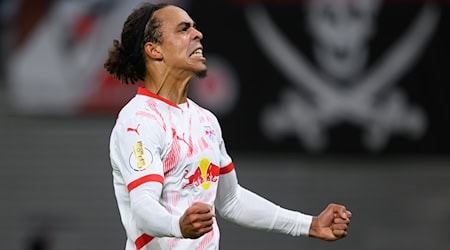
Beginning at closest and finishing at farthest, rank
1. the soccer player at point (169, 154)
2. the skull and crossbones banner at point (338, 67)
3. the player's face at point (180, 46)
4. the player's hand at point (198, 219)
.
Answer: the player's hand at point (198, 219)
the soccer player at point (169, 154)
the player's face at point (180, 46)
the skull and crossbones banner at point (338, 67)

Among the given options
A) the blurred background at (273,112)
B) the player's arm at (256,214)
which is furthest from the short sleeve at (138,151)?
the blurred background at (273,112)

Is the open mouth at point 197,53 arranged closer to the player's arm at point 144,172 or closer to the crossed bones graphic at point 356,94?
the player's arm at point 144,172

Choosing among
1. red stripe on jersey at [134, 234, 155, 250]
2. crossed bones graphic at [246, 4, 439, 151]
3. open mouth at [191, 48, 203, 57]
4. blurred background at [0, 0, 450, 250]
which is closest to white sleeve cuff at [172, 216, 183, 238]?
red stripe on jersey at [134, 234, 155, 250]

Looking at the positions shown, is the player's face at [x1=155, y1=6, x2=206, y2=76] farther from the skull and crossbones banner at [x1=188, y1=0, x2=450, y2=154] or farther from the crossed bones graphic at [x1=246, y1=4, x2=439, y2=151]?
the crossed bones graphic at [x1=246, y1=4, x2=439, y2=151]

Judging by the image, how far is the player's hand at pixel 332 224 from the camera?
472 centimetres

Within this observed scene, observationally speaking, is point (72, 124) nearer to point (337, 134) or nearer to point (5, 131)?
point (5, 131)

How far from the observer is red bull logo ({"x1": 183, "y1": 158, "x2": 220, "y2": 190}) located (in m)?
4.41

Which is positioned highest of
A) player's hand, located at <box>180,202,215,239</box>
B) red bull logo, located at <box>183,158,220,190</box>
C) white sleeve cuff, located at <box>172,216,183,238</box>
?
red bull logo, located at <box>183,158,220,190</box>

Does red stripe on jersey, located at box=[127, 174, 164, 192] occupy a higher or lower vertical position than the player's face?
lower

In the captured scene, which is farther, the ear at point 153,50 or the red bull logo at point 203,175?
the ear at point 153,50

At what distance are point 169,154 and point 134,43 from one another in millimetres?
530

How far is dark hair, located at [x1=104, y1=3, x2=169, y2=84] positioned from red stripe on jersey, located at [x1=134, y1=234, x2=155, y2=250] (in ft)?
2.18

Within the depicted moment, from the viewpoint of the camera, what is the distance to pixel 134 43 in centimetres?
462

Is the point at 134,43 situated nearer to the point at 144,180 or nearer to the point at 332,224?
the point at 144,180
